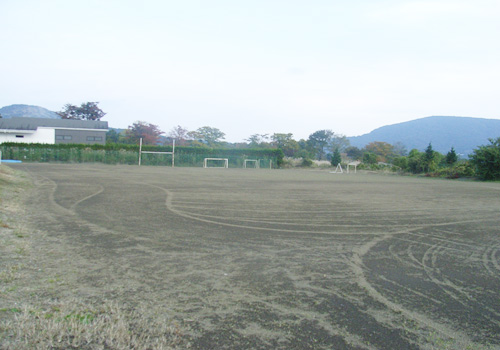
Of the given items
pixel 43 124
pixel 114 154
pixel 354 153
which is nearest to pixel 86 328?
pixel 114 154

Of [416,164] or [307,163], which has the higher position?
[416,164]

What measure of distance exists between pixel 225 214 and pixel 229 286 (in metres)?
4.26

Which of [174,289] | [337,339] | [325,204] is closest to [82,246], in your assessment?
[174,289]

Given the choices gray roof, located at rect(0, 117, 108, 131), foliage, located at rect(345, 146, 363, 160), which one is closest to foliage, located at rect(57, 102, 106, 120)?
gray roof, located at rect(0, 117, 108, 131)

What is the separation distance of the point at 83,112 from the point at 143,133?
14.4m

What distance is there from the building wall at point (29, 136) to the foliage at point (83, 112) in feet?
64.4

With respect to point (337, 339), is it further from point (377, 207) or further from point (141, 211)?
point (377, 207)

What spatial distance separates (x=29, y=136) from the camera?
155ft

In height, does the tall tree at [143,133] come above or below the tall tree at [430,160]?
above

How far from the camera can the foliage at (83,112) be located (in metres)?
66.7

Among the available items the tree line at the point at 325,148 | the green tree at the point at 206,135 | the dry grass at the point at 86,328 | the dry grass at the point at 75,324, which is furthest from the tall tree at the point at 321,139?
the dry grass at the point at 86,328

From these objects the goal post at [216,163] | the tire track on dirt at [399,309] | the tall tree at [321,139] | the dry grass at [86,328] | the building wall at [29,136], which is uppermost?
the tall tree at [321,139]

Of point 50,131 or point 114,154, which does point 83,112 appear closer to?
point 50,131

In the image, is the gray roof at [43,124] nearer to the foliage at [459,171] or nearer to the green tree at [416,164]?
the green tree at [416,164]
